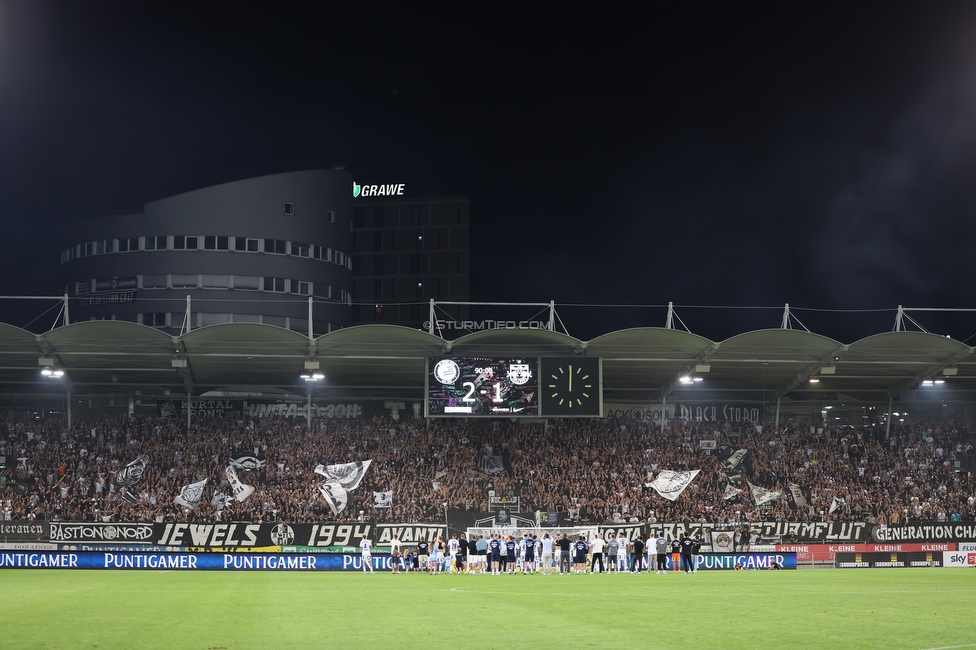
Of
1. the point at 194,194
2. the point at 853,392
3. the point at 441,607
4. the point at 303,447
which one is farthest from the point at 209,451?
the point at 853,392

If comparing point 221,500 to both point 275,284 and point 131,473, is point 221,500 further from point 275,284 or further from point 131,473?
point 275,284

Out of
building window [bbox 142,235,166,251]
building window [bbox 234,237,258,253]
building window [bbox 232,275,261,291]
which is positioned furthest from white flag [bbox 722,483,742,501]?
building window [bbox 142,235,166,251]

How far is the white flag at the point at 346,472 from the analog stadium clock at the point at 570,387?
385 inches

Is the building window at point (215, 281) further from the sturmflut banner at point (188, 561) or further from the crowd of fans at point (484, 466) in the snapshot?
the sturmflut banner at point (188, 561)

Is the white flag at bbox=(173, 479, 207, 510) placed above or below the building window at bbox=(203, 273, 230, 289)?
below

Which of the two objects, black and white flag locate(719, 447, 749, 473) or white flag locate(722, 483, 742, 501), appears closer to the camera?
white flag locate(722, 483, 742, 501)

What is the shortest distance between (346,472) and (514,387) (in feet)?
31.2

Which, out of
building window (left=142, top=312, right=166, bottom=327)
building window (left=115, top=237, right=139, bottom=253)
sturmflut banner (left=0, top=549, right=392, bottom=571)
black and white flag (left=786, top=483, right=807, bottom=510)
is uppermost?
building window (left=115, top=237, right=139, bottom=253)

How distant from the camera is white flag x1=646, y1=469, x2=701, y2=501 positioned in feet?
152

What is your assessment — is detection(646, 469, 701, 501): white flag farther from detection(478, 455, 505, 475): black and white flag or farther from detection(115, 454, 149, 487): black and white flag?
detection(115, 454, 149, 487): black and white flag

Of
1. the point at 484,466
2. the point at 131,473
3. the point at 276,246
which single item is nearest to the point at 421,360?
the point at 484,466

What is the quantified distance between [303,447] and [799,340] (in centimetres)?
2388

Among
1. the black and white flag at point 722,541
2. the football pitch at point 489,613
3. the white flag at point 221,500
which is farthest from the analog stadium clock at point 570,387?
the white flag at point 221,500

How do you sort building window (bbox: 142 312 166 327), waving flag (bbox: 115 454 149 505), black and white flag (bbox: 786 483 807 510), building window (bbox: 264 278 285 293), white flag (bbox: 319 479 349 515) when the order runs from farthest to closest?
building window (bbox: 264 278 285 293), building window (bbox: 142 312 166 327), black and white flag (bbox: 786 483 807 510), waving flag (bbox: 115 454 149 505), white flag (bbox: 319 479 349 515)
